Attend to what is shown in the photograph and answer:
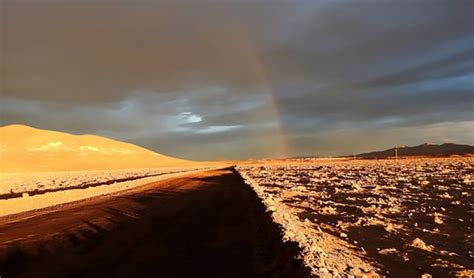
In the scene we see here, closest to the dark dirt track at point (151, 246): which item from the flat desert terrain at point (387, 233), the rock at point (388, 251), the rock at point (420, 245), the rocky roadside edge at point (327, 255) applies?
the rocky roadside edge at point (327, 255)

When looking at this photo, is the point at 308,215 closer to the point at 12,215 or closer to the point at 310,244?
the point at 310,244

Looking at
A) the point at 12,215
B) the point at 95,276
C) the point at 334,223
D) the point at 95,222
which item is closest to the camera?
the point at 95,276

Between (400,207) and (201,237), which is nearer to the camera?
(201,237)

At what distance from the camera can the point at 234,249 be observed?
10.8 m

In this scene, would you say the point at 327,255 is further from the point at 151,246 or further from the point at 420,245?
the point at 151,246

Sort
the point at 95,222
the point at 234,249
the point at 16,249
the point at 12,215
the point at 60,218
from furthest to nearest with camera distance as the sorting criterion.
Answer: the point at 12,215 → the point at 60,218 → the point at 95,222 → the point at 16,249 → the point at 234,249

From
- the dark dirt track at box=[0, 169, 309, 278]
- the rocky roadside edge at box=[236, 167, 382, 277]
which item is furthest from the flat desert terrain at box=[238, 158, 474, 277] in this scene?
the dark dirt track at box=[0, 169, 309, 278]

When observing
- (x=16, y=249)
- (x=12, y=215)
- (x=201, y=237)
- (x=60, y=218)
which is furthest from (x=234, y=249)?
(x=12, y=215)

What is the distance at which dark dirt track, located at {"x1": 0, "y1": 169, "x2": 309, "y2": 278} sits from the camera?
8977 mm

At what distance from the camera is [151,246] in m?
11.4

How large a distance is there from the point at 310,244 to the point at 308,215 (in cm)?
604

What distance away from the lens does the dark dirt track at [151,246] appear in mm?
8977

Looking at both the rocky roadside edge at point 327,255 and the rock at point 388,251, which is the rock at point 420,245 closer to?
the rock at point 388,251

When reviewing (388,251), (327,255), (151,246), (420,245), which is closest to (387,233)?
(420,245)
